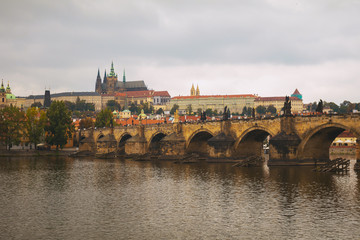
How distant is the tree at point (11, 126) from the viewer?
293ft

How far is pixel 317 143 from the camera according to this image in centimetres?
5256

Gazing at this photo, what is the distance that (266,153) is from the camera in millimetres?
90375

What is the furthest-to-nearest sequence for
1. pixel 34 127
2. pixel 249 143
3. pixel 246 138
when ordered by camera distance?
pixel 34 127 < pixel 249 143 < pixel 246 138

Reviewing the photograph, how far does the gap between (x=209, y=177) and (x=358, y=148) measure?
1472 cm

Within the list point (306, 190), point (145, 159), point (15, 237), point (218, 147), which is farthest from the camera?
point (145, 159)

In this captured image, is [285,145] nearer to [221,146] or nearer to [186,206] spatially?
[221,146]

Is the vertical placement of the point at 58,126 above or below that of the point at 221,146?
above

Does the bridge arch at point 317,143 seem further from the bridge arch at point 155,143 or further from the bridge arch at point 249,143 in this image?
the bridge arch at point 155,143

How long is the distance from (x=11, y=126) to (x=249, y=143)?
49470 millimetres

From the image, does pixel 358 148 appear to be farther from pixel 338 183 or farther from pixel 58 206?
pixel 58 206

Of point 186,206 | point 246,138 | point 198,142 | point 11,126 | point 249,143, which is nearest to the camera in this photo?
point 186,206

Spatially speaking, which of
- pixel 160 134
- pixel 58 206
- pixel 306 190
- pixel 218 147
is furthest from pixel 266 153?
pixel 58 206

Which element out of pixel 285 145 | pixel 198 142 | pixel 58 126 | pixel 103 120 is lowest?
pixel 198 142

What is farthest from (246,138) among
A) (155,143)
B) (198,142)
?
→ (155,143)
